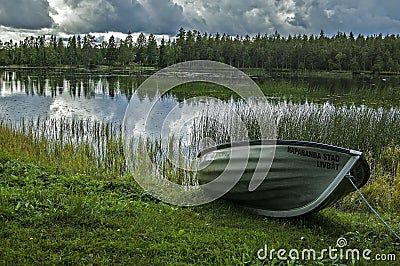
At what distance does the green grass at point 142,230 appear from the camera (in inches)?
129

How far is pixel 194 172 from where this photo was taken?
7.22 metres

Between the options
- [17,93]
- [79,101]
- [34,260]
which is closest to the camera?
[34,260]

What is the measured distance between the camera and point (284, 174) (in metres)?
4.61

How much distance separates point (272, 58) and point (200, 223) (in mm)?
63577

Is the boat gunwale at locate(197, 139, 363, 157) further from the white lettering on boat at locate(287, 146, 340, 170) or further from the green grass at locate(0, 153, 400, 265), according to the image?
the green grass at locate(0, 153, 400, 265)

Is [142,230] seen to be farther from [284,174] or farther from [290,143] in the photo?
[290,143]

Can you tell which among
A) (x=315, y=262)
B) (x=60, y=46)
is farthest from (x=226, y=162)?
(x=60, y=46)

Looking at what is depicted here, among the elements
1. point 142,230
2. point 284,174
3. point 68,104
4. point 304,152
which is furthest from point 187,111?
point 142,230

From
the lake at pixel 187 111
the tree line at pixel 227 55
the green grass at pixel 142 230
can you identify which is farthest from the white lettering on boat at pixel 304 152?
the tree line at pixel 227 55

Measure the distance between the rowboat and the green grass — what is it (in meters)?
0.19

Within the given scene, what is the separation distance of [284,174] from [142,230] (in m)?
1.74

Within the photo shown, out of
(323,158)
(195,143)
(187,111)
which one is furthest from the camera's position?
(187,111)

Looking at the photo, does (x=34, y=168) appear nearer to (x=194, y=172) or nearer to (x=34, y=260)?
(x=194, y=172)

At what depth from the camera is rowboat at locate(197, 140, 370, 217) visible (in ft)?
13.8
